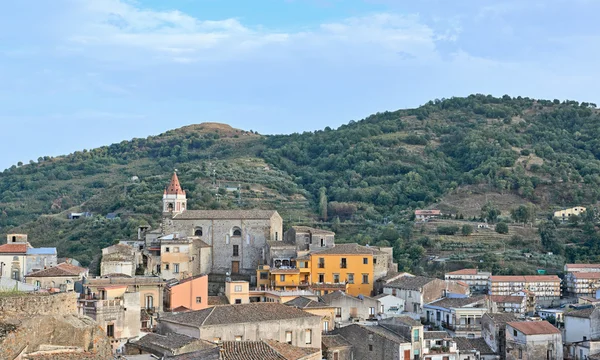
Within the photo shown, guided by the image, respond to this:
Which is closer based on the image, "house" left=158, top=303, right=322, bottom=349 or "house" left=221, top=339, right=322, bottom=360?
"house" left=221, top=339, right=322, bottom=360

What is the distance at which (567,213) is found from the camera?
229ft

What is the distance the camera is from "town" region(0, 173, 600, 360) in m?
23.7

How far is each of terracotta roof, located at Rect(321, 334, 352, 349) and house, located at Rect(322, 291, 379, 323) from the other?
4.51 metres

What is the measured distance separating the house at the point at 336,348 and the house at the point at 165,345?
6.07m

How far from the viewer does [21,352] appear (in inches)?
531

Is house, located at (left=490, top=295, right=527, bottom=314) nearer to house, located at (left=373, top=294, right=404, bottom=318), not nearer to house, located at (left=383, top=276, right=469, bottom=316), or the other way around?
house, located at (left=383, top=276, right=469, bottom=316)

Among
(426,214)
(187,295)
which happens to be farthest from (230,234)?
(426,214)

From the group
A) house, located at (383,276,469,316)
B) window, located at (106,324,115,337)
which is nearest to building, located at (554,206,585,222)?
house, located at (383,276,469,316)

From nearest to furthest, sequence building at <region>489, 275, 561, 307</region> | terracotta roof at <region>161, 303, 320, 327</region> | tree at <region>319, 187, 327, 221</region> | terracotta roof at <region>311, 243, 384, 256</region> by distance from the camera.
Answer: terracotta roof at <region>161, 303, 320, 327</region> < terracotta roof at <region>311, 243, 384, 256</region> < building at <region>489, 275, 561, 307</region> < tree at <region>319, 187, 327, 221</region>

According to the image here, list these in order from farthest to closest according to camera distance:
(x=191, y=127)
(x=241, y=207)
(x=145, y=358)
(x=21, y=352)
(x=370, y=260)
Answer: (x=191, y=127), (x=241, y=207), (x=370, y=260), (x=145, y=358), (x=21, y=352)

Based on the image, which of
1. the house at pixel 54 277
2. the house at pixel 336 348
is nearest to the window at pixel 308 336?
the house at pixel 336 348

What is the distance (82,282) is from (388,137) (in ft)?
204

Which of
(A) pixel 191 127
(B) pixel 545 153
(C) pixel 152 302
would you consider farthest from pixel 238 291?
(A) pixel 191 127

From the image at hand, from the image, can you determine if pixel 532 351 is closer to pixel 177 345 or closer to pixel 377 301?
pixel 377 301
